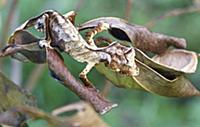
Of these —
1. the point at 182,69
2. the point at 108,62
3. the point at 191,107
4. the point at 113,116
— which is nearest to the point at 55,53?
the point at 108,62

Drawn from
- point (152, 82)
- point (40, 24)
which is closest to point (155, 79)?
point (152, 82)

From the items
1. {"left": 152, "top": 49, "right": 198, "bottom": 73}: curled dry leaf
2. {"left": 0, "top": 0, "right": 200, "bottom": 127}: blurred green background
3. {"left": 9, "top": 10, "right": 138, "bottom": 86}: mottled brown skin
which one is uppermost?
{"left": 9, "top": 10, "right": 138, "bottom": 86}: mottled brown skin

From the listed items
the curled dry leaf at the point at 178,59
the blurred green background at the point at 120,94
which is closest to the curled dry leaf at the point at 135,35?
the curled dry leaf at the point at 178,59

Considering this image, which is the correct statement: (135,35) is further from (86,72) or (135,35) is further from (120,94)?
(120,94)

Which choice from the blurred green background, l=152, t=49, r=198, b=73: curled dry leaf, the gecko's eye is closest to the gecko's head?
the gecko's eye

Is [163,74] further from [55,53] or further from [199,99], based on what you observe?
[199,99]

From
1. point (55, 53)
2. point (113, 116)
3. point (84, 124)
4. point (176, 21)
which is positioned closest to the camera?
A: point (84, 124)

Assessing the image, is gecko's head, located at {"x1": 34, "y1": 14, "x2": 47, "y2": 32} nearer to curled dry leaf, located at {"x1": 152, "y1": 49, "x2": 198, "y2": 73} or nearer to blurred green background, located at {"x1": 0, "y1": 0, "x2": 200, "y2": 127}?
curled dry leaf, located at {"x1": 152, "y1": 49, "x2": 198, "y2": 73}
